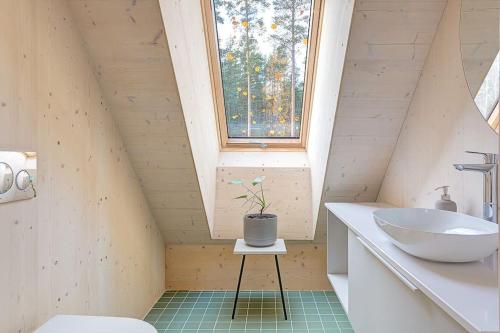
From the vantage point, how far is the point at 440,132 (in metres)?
1.57

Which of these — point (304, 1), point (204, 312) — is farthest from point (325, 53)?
point (204, 312)

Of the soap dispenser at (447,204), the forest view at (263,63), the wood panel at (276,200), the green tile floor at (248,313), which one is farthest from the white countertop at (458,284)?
the forest view at (263,63)

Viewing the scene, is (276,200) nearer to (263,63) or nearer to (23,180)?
(263,63)

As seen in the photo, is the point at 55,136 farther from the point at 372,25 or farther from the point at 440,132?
the point at 440,132

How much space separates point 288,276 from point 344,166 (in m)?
1.09

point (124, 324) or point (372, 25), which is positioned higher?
point (372, 25)

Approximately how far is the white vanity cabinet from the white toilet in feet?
2.61

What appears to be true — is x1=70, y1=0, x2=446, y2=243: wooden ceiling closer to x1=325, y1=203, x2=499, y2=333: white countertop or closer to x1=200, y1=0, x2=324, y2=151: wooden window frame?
x1=200, y1=0, x2=324, y2=151: wooden window frame

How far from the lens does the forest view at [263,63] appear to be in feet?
7.10

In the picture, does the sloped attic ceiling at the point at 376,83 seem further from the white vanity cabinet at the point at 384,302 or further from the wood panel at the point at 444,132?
the white vanity cabinet at the point at 384,302

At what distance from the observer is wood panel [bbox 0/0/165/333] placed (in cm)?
110

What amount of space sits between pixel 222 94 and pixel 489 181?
1.76 meters

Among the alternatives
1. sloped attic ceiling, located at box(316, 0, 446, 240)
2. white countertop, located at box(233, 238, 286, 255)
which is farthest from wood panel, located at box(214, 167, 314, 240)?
sloped attic ceiling, located at box(316, 0, 446, 240)

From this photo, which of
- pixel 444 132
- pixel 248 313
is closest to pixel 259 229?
pixel 248 313
